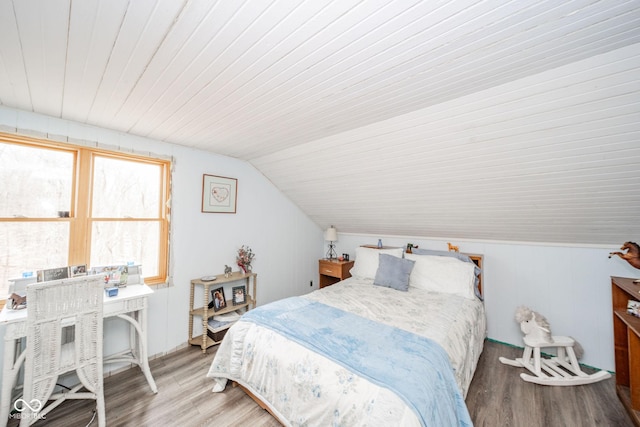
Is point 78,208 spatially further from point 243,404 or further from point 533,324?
point 533,324

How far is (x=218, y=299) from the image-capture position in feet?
9.23

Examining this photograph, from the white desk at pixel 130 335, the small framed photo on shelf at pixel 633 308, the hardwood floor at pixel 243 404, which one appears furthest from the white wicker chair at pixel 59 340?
the small framed photo on shelf at pixel 633 308

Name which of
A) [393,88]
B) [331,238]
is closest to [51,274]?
[393,88]

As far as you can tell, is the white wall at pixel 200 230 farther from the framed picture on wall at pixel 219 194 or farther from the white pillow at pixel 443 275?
the white pillow at pixel 443 275

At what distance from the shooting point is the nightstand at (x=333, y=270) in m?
3.81

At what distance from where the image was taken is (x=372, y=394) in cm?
123

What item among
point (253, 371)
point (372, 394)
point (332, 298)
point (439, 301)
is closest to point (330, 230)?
point (332, 298)

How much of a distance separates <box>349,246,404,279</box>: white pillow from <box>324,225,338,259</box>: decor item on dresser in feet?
2.43

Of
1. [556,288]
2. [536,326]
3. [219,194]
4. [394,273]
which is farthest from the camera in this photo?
[219,194]

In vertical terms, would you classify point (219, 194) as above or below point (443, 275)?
above

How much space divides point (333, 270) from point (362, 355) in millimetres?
2407

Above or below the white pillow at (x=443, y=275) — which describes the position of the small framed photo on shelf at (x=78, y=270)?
above

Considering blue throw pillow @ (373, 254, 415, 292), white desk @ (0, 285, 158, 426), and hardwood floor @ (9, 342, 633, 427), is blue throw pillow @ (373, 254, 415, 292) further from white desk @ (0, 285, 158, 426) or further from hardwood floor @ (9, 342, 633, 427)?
white desk @ (0, 285, 158, 426)

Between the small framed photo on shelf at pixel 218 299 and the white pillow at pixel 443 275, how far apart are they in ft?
7.42
